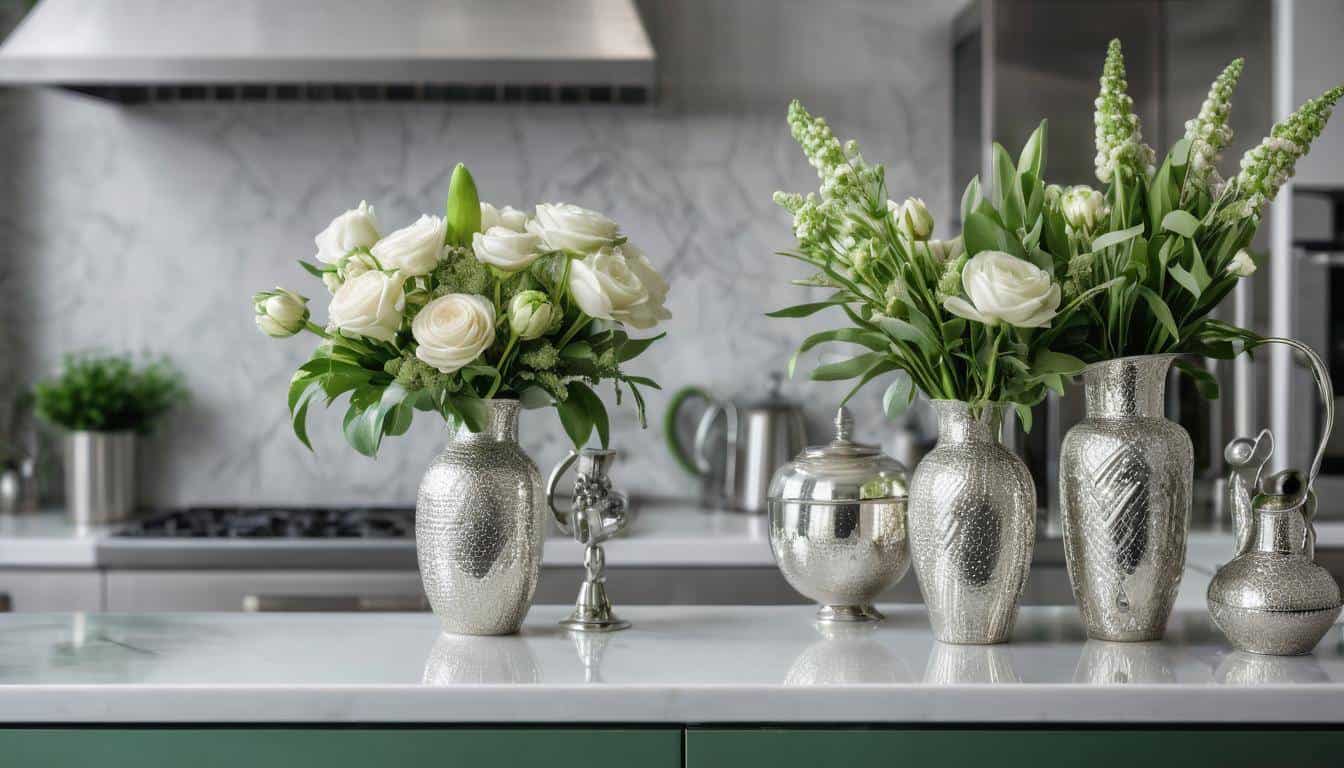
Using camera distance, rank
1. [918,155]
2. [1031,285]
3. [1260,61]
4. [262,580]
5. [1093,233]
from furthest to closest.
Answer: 1. [918,155]
2. [1260,61]
3. [262,580]
4. [1093,233]
5. [1031,285]

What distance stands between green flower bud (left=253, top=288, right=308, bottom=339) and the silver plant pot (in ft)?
5.99

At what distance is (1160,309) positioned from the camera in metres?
1.21

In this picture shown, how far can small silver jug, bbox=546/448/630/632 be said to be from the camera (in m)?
1.38

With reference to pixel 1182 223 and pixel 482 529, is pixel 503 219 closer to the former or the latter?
pixel 482 529

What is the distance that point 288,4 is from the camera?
2676 mm

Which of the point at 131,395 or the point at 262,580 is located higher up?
the point at 131,395

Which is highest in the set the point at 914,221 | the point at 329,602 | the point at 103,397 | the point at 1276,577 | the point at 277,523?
the point at 914,221

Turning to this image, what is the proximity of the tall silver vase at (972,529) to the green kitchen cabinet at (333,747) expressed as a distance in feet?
1.04

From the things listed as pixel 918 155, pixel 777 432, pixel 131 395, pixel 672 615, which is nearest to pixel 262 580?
pixel 131 395

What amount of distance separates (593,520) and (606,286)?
30 cm

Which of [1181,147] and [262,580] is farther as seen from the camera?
[262,580]

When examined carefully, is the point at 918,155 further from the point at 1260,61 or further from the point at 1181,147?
the point at 1181,147

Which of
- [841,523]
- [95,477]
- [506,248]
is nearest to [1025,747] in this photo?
[841,523]

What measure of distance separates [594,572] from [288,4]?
1.77 metres
